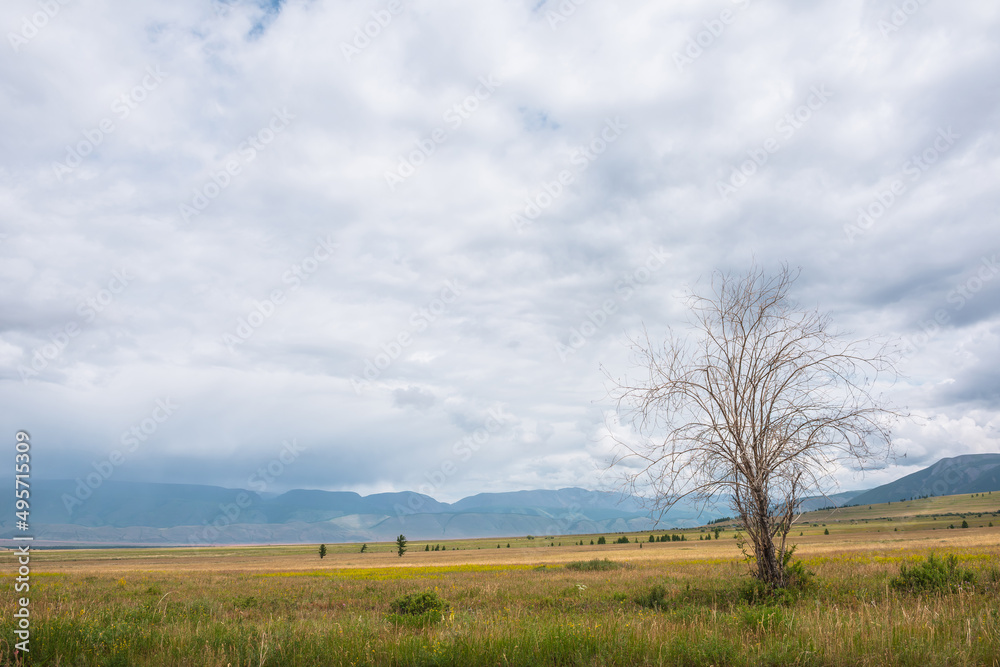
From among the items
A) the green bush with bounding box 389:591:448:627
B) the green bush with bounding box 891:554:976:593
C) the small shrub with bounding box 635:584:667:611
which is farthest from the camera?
the small shrub with bounding box 635:584:667:611

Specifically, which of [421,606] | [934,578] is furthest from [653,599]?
[934,578]

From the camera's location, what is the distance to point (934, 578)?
1275cm

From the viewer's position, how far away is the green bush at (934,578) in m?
12.5

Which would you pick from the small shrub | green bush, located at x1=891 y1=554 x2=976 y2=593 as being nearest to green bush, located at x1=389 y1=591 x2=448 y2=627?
the small shrub

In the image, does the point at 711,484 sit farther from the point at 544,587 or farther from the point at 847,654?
the point at 544,587

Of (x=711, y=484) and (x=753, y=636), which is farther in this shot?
(x=711, y=484)

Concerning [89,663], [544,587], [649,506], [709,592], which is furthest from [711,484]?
[89,663]

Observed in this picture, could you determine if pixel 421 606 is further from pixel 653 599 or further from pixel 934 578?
pixel 934 578

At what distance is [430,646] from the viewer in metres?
6.84

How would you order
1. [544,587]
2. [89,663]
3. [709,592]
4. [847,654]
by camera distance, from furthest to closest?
[544,587]
[709,592]
[89,663]
[847,654]

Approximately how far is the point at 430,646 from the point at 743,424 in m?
9.71

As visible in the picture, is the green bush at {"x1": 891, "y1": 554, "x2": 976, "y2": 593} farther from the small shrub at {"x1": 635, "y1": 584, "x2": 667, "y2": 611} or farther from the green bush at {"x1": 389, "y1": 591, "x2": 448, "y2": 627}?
the green bush at {"x1": 389, "y1": 591, "x2": 448, "y2": 627}

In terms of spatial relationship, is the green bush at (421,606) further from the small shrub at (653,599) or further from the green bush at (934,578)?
the green bush at (934,578)

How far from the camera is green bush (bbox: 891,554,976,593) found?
1249 cm
